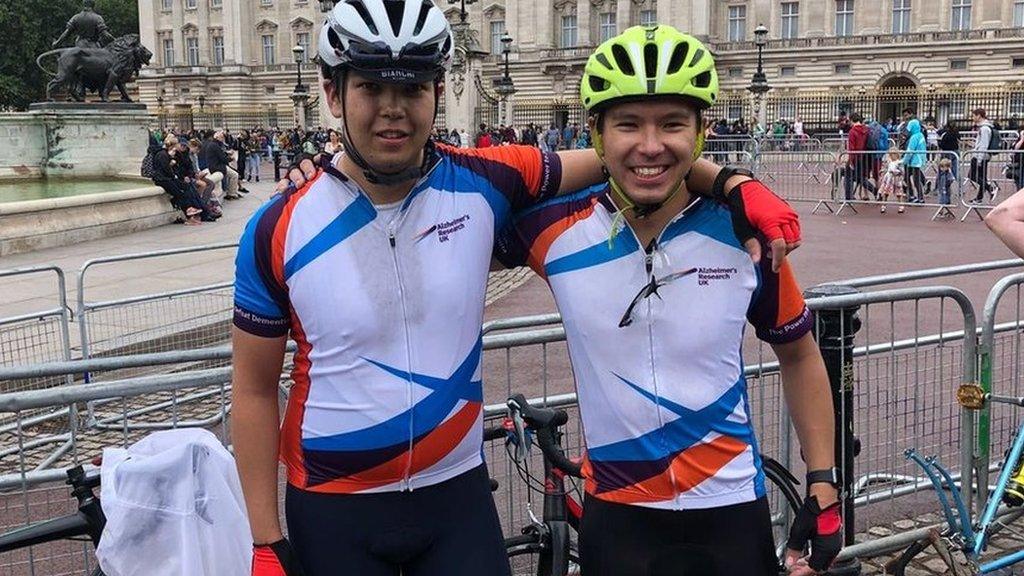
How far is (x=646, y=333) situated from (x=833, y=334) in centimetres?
192

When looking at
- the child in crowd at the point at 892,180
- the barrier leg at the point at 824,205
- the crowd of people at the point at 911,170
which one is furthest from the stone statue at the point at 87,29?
the child in crowd at the point at 892,180

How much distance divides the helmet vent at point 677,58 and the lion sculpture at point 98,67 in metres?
23.7

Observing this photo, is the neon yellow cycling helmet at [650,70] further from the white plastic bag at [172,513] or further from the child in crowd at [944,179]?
the child in crowd at [944,179]

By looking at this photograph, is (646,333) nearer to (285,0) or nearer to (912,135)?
(912,135)

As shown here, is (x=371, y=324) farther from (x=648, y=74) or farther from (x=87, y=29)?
(x=87, y=29)

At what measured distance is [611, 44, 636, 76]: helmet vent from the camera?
2.45 meters

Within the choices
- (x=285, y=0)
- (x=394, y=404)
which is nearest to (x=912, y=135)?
(x=394, y=404)

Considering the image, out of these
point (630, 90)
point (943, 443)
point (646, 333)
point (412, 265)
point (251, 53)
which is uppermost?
point (251, 53)

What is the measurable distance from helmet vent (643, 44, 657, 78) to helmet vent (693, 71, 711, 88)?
0.11 m

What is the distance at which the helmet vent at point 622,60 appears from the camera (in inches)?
96.4

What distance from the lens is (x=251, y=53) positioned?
279 feet

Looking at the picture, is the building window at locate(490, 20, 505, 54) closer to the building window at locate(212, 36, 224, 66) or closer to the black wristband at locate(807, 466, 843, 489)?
the building window at locate(212, 36, 224, 66)

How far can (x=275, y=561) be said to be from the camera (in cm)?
241

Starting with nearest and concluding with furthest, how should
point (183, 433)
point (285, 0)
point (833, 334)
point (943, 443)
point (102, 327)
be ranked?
point (183, 433), point (833, 334), point (943, 443), point (102, 327), point (285, 0)
